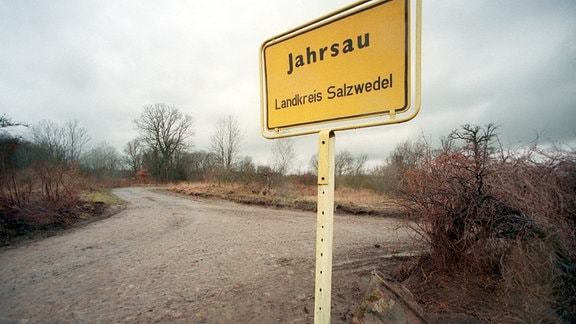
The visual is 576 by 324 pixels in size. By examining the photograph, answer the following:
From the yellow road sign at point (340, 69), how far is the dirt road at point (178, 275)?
269 cm

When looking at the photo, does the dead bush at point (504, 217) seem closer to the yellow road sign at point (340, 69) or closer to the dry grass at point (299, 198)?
the yellow road sign at point (340, 69)

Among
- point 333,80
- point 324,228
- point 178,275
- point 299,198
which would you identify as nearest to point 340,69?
point 333,80

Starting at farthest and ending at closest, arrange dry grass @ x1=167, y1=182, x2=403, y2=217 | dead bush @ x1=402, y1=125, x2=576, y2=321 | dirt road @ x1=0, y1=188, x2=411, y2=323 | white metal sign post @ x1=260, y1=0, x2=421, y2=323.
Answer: dry grass @ x1=167, y1=182, x2=403, y2=217 < dirt road @ x1=0, y1=188, x2=411, y2=323 < dead bush @ x1=402, y1=125, x2=576, y2=321 < white metal sign post @ x1=260, y1=0, x2=421, y2=323

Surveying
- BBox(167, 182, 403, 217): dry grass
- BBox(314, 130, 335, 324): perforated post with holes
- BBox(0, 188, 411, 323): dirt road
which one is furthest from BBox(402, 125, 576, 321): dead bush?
BBox(167, 182, 403, 217): dry grass

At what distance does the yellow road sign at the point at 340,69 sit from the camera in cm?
129

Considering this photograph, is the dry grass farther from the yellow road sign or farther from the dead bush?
the yellow road sign

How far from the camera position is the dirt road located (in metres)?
3.24

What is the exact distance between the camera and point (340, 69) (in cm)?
146

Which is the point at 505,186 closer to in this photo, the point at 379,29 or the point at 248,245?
the point at 379,29

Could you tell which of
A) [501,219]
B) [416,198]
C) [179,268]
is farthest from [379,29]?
[179,268]

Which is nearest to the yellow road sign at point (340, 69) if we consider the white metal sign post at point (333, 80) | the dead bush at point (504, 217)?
the white metal sign post at point (333, 80)

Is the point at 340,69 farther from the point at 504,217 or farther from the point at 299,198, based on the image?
the point at 299,198

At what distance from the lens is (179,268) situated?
4.83 metres

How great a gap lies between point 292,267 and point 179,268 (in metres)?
2.11
